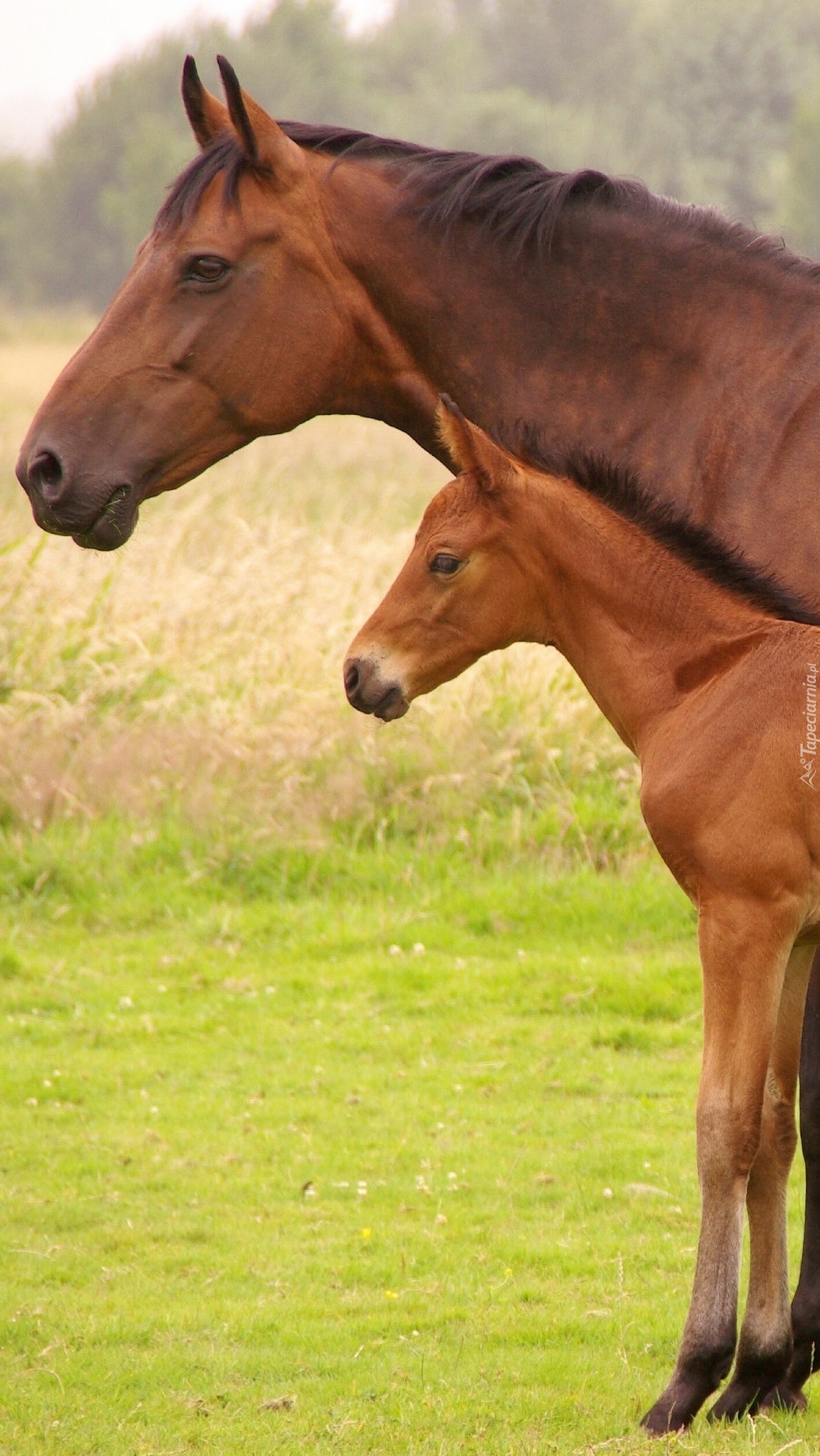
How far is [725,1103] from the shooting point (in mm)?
3111

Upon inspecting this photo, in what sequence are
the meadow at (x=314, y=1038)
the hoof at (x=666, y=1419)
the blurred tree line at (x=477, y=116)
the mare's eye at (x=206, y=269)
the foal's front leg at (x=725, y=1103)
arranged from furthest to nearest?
1. the blurred tree line at (x=477, y=116)
2. the meadow at (x=314, y=1038)
3. the mare's eye at (x=206, y=269)
4. the hoof at (x=666, y=1419)
5. the foal's front leg at (x=725, y=1103)

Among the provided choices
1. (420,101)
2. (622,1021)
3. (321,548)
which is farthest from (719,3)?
(622,1021)

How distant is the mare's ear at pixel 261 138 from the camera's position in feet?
11.2

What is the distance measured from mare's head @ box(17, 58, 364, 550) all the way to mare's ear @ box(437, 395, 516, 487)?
1.33 ft

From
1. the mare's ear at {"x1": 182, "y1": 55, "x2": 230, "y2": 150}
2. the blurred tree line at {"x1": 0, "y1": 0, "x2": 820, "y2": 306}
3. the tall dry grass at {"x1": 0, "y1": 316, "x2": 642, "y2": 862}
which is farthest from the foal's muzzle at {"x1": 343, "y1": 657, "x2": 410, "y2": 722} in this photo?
the blurred tree line at {"x1": 0, "y1": 0, "x2": 820, "y2": 306}

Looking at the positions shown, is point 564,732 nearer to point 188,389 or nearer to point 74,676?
point 74,676

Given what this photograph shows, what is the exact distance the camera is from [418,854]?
741cm

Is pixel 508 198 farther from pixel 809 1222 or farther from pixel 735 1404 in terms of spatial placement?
pixel 735 1404

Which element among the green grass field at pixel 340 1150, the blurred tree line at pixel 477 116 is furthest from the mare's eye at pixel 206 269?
the blurred tree line at pixel 477 116

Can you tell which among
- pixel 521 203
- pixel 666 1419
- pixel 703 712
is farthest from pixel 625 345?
pixel 666 1419

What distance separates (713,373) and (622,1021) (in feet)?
10.5

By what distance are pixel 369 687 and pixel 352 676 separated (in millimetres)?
46

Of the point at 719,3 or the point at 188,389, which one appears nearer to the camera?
the point at 188,389

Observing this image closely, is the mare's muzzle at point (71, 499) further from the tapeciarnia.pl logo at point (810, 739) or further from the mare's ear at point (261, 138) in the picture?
the tapeciarnia.pl logo at point (810, 739)
